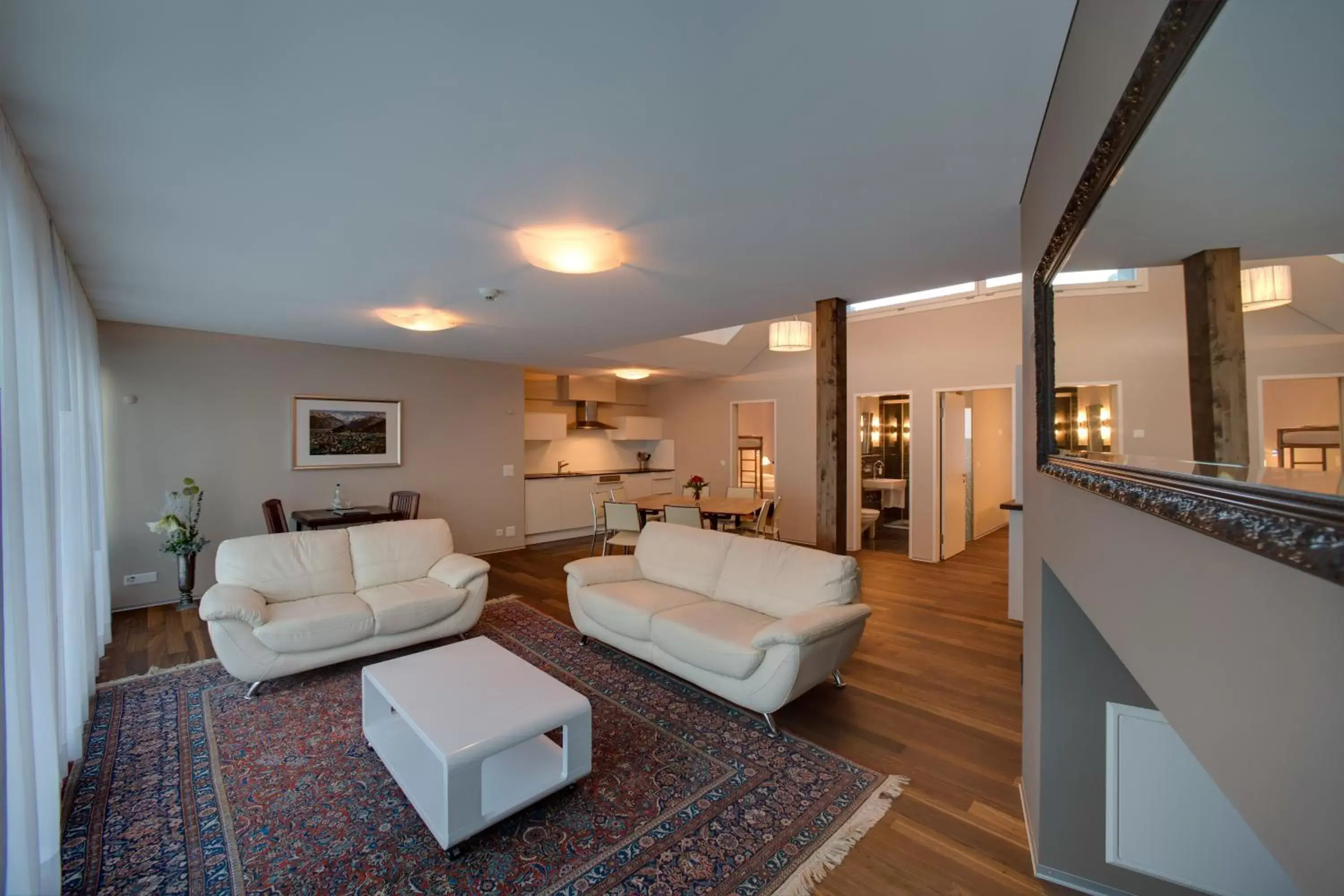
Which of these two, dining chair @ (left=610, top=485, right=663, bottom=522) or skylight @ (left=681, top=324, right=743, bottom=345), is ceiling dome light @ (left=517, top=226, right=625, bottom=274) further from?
skylight @ (left=681, top=324, right=743, bottom=345)

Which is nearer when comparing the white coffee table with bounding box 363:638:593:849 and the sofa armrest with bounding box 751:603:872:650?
the white coffee table with bounding box 363:638:593:849

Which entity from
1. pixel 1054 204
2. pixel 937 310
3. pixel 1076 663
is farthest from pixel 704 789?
pixel 937 310

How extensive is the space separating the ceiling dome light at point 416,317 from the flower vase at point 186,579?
2.79 m

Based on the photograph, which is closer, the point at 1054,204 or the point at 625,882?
the point at 1054,204

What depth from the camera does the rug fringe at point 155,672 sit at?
3.31 meters

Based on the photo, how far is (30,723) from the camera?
1681mm

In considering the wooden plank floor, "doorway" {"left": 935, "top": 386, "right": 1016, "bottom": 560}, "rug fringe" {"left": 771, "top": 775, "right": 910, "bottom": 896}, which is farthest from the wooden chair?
"doorway" {"left": 935, "top": 386, "right": 1016, "bottom": 560}

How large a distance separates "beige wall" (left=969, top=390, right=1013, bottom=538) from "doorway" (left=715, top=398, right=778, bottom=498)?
2.87 metres

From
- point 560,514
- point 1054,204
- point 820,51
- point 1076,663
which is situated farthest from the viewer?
point 560,514

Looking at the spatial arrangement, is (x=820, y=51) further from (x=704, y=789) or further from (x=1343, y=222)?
(x=704, y=789)

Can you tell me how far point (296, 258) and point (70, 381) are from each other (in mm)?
1447

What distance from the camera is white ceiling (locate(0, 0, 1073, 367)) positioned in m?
1.34

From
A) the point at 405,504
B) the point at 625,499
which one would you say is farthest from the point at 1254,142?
the point at 625,499

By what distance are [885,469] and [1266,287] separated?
30.0 feet
